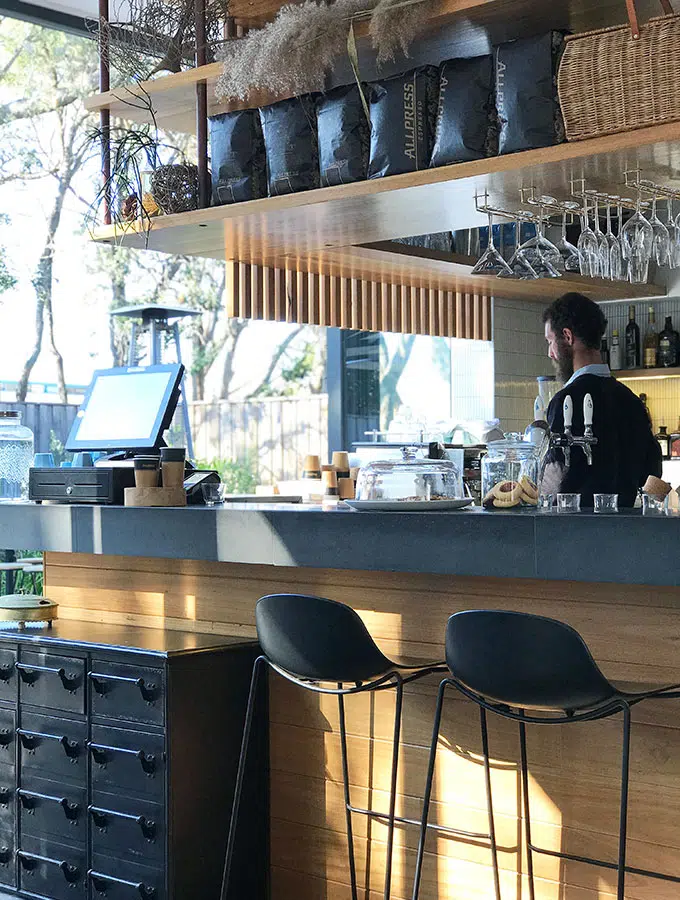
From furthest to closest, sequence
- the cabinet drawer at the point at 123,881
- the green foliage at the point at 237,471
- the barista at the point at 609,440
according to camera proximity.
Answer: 1. the green foliage at the point at 237,471
2. the barista at the point at 609,440
3. the cabinet drawer at the point at 123,881

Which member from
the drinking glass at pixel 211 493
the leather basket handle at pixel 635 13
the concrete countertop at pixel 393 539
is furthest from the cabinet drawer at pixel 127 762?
the leather basket handle at pixel 635 13

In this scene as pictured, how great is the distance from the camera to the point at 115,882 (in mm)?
3729

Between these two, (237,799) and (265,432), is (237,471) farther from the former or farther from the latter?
(237,799)

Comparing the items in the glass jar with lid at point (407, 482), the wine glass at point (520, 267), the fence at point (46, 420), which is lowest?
the glass jar with lid at point (407, 482)

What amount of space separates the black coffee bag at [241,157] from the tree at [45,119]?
926 cm

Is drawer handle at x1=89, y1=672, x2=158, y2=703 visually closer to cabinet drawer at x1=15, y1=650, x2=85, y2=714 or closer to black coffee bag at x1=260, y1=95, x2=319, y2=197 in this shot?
cabinet drawer at x1=15, y1=650, x2=85, y2=714

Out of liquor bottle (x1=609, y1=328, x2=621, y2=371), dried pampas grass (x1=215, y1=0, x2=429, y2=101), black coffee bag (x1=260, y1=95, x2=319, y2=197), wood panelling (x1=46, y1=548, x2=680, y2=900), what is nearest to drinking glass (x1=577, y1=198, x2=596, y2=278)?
dried pampas grass (x1=215, y1=0, x2=429, y2=101)

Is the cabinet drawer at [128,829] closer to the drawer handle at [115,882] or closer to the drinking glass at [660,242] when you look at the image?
the drawer handle at [115,882]

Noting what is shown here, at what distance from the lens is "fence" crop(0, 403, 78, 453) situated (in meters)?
11.6

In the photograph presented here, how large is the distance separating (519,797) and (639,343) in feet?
15.0

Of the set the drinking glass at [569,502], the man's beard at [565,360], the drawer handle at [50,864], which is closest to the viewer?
the drinking glass at [569,502]

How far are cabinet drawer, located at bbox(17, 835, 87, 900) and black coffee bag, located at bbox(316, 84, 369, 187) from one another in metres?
2.23

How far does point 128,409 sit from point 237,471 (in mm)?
9492

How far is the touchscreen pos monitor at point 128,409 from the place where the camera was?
14.6ft
